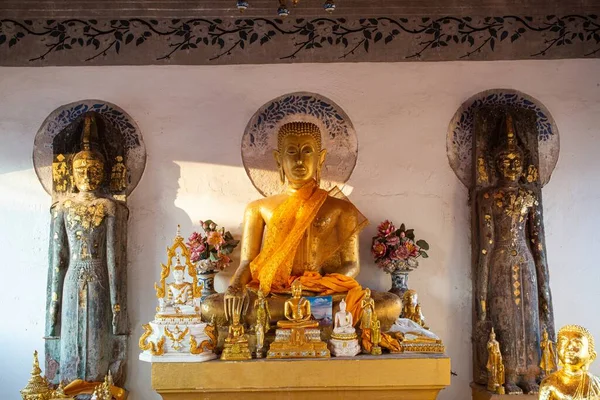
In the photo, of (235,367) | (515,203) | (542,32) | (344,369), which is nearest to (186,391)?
(235,367)

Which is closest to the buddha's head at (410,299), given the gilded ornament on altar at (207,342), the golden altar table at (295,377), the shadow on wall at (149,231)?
the golden altar table at (295,377)

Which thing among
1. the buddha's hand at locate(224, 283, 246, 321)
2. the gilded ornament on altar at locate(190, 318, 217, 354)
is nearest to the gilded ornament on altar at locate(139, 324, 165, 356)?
the gilded ornament on altar at locate(190, 318, 217, 354)

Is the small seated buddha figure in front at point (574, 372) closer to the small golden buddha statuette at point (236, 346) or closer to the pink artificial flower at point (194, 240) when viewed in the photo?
the small golden buddha statuette at point (236, 346)

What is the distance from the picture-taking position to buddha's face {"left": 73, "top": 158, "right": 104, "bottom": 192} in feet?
20.4

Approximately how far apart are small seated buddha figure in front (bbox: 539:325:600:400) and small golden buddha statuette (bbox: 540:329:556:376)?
3.56 feet

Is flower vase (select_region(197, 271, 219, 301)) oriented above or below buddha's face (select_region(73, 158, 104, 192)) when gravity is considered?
below

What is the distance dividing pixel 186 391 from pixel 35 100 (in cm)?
338

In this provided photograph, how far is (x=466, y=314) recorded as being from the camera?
260 inches

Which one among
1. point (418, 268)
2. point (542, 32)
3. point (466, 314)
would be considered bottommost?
point (466, 314)

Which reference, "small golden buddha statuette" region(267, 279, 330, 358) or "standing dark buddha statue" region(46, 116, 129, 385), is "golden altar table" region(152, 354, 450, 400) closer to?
"small golden buddha statuette" region(267, 279, 330, 358)

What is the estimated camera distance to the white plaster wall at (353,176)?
6605mm

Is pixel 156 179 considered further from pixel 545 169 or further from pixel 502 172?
pixel 545 169

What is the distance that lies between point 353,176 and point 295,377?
2333 mm

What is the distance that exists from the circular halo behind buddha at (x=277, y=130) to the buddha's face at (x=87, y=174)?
1364 millimetres
